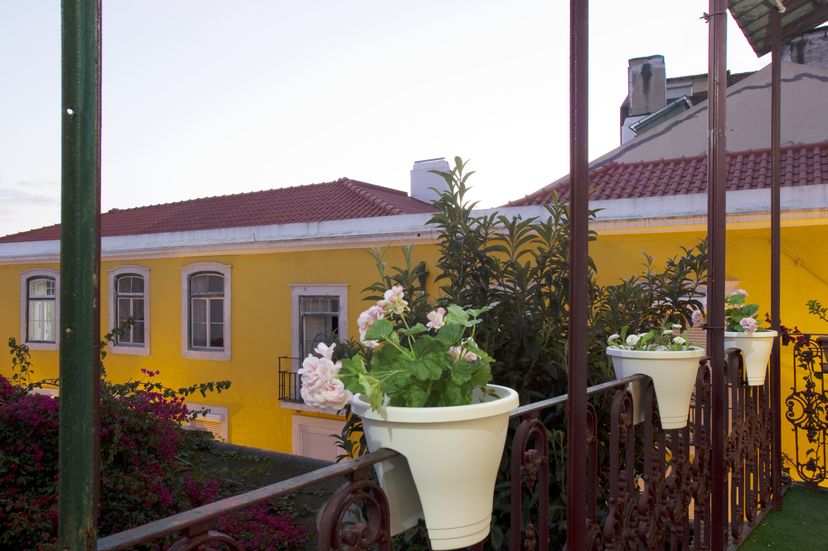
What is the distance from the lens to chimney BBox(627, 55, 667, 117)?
42.3ft

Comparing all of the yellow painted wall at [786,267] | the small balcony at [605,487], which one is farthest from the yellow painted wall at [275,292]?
the small balcony at [605,487]

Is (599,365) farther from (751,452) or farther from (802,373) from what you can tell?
(802,373)

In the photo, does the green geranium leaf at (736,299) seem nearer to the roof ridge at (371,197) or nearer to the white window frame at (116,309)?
the roof ridge at (371,197)

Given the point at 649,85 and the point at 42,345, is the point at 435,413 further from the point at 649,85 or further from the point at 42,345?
the point at 42,345

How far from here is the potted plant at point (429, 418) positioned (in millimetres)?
1127

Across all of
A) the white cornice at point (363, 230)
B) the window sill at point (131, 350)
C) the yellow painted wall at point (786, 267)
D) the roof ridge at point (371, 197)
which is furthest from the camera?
the window sill at point (131, 350)

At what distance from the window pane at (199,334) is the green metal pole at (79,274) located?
12795 millimetres

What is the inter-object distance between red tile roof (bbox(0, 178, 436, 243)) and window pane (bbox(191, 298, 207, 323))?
1.50 meters

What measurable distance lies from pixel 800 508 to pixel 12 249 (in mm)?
16586

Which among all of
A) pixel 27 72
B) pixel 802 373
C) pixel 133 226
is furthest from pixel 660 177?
pixel 133 226

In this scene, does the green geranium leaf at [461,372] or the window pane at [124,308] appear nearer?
the green geranium leaf at [461,372]

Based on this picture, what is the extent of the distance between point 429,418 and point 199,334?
12.7 meters

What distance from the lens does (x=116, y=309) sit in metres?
14.1

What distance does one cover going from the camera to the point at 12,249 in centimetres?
1518
